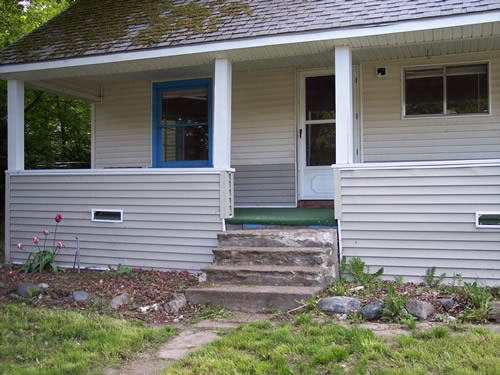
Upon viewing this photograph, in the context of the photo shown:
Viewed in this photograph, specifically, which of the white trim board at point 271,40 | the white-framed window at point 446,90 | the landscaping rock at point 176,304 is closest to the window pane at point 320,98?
the white-framed window at point 446,90

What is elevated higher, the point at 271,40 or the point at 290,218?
the point at 271,40

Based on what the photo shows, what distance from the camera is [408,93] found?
761 centimetres

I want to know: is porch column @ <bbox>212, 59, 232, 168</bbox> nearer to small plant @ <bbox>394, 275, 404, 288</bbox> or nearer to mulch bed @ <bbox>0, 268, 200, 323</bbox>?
mulch bed @ <bbox>0, 268, 200, 323</bbox>

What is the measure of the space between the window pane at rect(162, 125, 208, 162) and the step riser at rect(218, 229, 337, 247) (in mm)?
2849

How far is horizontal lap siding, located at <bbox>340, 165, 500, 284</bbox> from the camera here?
5.59m

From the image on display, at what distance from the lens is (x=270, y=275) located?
17.7 ft

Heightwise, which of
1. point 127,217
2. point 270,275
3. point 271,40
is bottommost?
point 270,275

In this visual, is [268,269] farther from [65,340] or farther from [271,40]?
[271,40]

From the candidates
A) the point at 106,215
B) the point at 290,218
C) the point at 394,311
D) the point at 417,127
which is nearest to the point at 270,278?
the point at 290,218

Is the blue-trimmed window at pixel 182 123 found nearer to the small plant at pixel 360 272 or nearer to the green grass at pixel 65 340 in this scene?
the small plant at pixel 360 272

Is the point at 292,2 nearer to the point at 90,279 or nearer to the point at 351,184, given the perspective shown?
the point at 351,184

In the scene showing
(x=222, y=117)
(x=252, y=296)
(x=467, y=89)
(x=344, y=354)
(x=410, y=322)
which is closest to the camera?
(x=344, y=354)

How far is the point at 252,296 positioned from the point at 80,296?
6.23 feet

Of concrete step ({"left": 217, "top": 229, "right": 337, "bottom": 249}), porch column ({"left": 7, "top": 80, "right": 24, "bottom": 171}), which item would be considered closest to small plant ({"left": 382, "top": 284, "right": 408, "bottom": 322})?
concrete step ({"left": 217, "top": 229, "right": 337, "bottom": 249})
